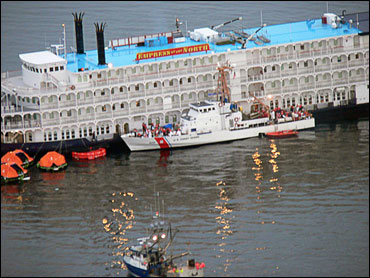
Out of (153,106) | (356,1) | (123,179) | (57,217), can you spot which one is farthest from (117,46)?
(356,1)

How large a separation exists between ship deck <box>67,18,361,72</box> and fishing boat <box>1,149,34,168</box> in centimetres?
1067

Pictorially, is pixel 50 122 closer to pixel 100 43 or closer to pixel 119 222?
pixel 100 43

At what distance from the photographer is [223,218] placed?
90.5m

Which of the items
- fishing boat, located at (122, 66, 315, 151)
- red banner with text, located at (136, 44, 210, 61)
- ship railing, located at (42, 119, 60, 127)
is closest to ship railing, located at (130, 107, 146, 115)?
fishing boat, located at (122, 66, 315, 151)

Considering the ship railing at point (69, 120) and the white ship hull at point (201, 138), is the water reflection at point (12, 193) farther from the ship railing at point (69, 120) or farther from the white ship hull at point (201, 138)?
the white ship hull at point (201, 138)

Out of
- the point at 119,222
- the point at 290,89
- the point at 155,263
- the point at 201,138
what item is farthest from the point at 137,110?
the point at 155,263

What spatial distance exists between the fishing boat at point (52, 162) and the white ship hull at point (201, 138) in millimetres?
7540

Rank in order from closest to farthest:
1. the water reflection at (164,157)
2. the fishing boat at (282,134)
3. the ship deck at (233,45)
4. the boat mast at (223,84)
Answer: the water reflection at (164,157), the boat mast at (223,84), the fishing boat at (282,134), the ship deck at (233,45)

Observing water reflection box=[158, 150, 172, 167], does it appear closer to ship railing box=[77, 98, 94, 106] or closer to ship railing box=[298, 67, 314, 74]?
ship railing box=[77, 98, 94, 106]

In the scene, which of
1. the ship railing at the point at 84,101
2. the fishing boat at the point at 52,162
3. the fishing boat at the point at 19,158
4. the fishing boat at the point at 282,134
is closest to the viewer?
the fishing boat at the point at 52,162

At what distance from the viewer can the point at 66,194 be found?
98.3 metres

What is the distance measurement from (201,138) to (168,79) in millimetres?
7421

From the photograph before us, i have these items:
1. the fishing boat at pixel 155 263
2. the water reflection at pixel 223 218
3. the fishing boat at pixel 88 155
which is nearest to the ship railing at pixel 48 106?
the fishing boat at pixel 88 155

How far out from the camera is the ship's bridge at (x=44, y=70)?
4409 inches
